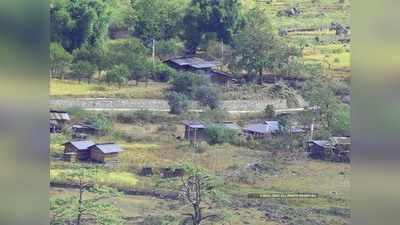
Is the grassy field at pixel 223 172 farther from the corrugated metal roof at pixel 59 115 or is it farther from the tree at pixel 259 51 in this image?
the tree at pixel 259 51

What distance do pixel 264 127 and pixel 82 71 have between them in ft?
4.56

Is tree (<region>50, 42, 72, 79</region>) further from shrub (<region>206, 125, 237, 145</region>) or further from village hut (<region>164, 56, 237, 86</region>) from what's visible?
shrub (<region>206, 125, 237, 145</region>)

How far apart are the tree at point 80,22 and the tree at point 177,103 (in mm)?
671

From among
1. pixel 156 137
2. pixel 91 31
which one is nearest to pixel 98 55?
pixel 91 31

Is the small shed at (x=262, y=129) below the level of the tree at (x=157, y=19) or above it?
below

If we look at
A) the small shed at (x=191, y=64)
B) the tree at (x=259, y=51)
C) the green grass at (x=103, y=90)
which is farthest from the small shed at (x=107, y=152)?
the tree at (x=259, y=51)

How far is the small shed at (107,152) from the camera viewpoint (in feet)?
19.4

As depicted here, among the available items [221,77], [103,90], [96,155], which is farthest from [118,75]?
[221,77]

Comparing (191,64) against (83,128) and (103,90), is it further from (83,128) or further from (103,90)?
(83,128)

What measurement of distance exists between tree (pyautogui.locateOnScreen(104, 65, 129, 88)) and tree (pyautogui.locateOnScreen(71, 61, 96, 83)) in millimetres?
117

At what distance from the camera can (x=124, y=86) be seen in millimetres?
5930

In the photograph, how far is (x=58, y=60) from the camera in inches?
231

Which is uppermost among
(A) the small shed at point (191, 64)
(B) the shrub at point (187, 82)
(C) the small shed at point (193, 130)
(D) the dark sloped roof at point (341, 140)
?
(A) the small shed at point (191, 64)
